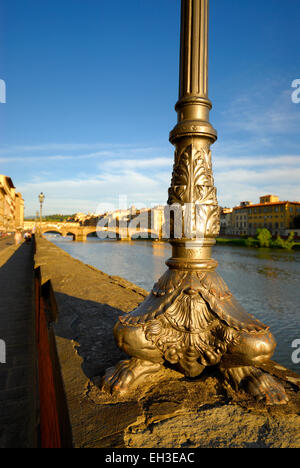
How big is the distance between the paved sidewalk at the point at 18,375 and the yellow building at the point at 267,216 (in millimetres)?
63163

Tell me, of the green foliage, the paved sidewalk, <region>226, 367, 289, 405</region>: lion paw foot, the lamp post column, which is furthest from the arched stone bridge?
<region>226, 367, 289, 405</region>: lion paw foot

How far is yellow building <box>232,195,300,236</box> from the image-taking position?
6116 cm

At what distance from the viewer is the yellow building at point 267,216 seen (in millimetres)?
61156

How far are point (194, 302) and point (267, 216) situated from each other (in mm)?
68985

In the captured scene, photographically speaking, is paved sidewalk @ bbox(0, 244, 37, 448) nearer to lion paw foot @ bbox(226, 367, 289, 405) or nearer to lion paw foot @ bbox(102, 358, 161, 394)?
lion paw foot @ bbox(102, 358, 161, 394)

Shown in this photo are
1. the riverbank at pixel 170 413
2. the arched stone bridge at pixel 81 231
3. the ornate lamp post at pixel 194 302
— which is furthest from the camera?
the arched stone bridge at pixel 81 231

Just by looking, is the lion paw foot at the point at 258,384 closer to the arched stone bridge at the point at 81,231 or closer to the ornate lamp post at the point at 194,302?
the ornate lamp post at the point at 194,302

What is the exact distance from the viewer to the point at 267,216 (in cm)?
6525

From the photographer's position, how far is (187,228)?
1854mm

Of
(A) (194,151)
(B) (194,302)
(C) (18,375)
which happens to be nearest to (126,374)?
(B) (194,302)

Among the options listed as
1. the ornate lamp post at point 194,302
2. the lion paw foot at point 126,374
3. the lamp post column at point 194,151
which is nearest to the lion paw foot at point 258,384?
the ornate lamp post at point 194,302

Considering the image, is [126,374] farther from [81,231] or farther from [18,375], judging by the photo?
[81,231]
